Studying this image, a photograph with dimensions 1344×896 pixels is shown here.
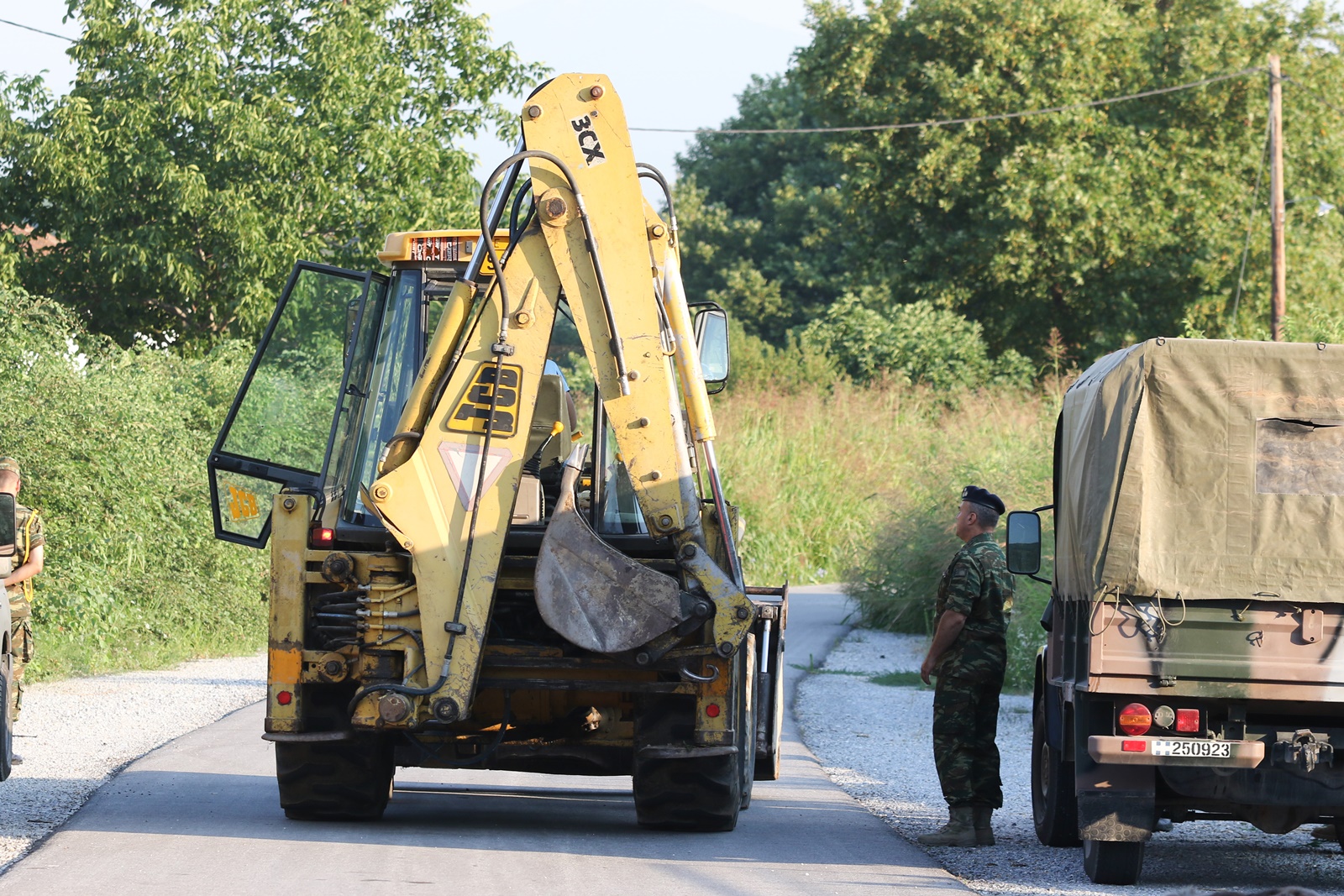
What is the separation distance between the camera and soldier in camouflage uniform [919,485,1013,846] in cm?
902

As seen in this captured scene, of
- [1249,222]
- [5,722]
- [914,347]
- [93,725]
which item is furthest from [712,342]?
[914,347]

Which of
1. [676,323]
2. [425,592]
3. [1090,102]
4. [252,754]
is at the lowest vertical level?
[252,754]

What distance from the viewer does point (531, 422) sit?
8.50 meters

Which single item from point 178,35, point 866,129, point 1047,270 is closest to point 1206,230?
point 1047,270

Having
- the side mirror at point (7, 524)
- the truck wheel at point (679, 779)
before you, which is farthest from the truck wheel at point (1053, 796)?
the side mirror at point (7, 524)

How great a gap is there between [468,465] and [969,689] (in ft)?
9.72

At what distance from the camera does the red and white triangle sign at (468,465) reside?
8.28 meters

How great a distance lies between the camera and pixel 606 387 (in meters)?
8.36

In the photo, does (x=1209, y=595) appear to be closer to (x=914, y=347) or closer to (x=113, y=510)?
(x=113, y=510)

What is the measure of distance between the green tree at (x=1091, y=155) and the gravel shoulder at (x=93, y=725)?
68.4ft

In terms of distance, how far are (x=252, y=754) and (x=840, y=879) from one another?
5650 mm

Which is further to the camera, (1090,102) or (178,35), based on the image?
(1090,102)

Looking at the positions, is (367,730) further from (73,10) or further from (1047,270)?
(1047,270)

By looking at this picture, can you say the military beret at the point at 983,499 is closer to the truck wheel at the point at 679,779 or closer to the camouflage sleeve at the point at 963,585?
the camouflage sleeve at the point at 963,585
